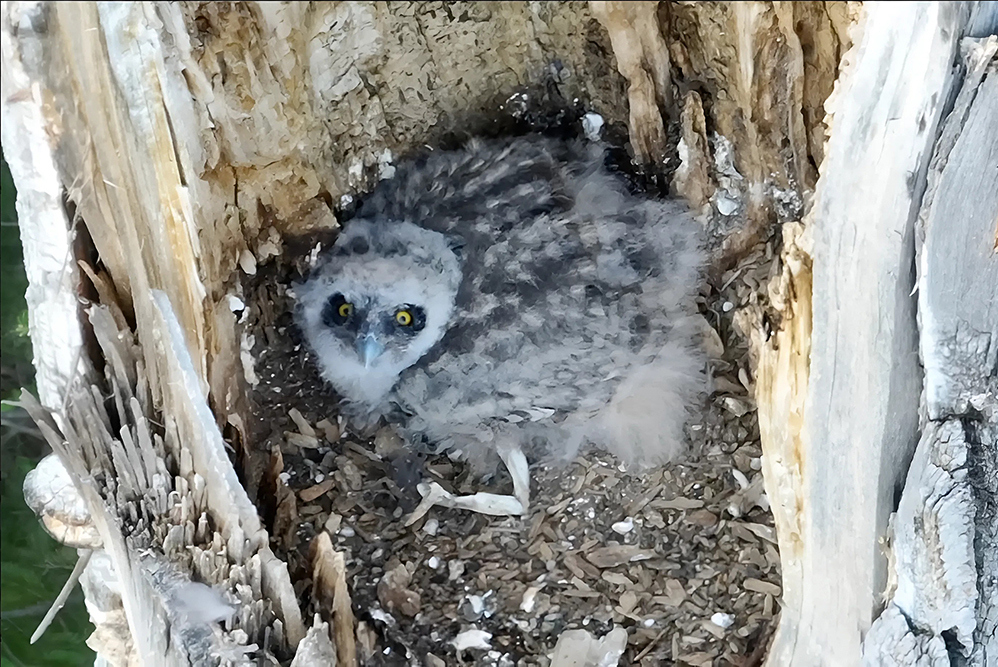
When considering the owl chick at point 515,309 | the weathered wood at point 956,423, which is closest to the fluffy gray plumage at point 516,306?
the owl chick at point 515,309

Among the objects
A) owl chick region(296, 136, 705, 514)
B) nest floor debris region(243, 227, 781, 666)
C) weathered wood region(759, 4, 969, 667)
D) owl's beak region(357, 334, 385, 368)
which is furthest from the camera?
owl's beak region(357, 334, 385, 368)

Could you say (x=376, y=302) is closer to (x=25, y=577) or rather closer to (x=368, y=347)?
(x=368, y=347)

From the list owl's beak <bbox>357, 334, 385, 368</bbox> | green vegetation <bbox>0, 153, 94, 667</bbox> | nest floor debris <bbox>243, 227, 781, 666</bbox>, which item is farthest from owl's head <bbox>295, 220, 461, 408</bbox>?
green vegetation <bbox>0, 153, 94, 667</bbox>

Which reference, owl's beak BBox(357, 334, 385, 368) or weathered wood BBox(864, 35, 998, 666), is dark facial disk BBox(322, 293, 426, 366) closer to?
owl's beak BBox(357, 334, 385, 368)

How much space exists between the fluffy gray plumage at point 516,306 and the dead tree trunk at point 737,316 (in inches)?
9.0

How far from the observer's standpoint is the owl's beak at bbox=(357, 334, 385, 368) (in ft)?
5.63

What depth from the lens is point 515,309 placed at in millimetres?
1592

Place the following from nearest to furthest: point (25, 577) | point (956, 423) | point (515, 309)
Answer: point (956, 423) → point (515, 309) → point (25, 577)

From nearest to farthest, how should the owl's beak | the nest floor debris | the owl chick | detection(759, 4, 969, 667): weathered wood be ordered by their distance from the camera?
detection(759, 4, 969, 667): weathered wood → the nest floor debris → the owl chick → the owl's beak

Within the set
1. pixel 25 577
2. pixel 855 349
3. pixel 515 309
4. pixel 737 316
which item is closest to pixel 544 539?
pixel 515 309

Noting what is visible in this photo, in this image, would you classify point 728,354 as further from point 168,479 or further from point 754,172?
point 168,479

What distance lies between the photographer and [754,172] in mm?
1500

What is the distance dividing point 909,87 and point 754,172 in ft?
1.56

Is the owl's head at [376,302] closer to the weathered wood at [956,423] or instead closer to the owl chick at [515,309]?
the owl chick at [515,309]
